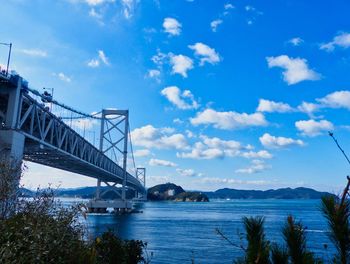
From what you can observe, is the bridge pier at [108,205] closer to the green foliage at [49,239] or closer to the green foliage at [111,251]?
the green foliage at [111,251]

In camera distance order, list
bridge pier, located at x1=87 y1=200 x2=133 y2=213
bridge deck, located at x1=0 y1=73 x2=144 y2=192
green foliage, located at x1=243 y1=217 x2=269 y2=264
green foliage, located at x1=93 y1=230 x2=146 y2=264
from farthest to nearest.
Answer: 1. bridge pier, located at x1=87 y1=200 x2=133 y2=213
2. bridge deck, located at x1=0 y1=73 x2=144 y2=192
3. green foliage, located at x1=93 y1=230 x2=146 y2=264
4. green foliage, located at x1=243 y1=217 x2=269 y2=264

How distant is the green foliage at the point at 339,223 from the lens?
101 inches

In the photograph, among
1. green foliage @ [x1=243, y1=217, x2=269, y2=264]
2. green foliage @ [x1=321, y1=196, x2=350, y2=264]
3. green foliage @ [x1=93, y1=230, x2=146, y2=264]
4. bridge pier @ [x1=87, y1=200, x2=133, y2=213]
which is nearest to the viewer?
green foliage @ [x1=321, y1=196, x2=350, y2=264]

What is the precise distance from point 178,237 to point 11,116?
20179mm

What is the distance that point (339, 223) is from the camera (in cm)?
259

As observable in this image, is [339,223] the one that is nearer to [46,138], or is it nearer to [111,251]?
[111,251]

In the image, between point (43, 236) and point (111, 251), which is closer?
point (43, 236)

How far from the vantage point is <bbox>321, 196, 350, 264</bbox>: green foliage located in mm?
2568

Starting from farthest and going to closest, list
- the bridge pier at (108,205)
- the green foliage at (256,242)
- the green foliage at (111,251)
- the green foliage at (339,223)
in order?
Answer: the bridge pier at (108,205) → the green foliage at (111,251) → the green foliage at (256,242) → the green foliage at (339,223)

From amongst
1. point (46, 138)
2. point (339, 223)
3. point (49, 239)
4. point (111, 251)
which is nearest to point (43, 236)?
point (49, 239)

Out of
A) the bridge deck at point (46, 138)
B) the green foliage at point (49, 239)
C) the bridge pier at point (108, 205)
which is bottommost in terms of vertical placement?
the green foliage at point (49, 239)

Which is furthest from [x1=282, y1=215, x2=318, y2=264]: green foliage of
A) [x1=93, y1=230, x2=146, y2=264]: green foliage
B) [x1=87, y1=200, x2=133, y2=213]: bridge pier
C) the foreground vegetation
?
[x1=87, y1=200, x2=133, y2=213]: bridge pier

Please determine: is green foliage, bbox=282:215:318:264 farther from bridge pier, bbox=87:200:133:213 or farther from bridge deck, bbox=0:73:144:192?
bridge pier, bbox=87:200:133:213

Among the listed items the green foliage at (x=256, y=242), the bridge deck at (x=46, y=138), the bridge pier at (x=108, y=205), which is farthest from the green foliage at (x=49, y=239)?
the bridge pier at (x=108, y=205)
